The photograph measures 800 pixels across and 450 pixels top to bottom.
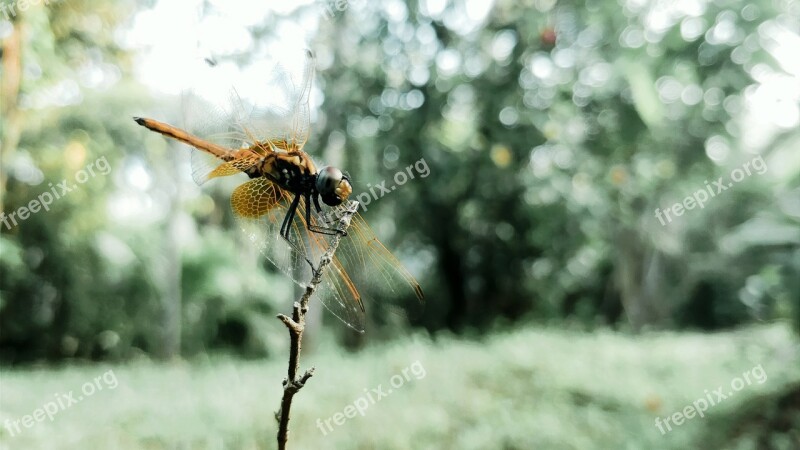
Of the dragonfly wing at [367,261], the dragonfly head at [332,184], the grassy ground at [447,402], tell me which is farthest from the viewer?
Result: the grassy ground at [447,402]

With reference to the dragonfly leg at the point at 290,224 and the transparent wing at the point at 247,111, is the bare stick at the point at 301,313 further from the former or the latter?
the transparent wing at the point at 247,111

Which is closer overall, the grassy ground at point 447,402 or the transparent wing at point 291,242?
the transparent wing at point 291,242

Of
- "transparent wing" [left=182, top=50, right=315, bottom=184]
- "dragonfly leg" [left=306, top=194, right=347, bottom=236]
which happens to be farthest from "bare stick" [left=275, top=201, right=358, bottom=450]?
"transparent wing" [left=182, top=50, right=315, bottom=184]

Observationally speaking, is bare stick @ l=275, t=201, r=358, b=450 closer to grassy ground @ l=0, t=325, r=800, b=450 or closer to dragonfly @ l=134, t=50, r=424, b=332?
dragonfly @ l=134, t=50, r=424, b=332

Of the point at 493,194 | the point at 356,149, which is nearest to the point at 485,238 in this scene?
the point at 493,194

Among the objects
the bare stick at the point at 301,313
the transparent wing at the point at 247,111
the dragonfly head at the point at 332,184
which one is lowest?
the bare stick at the point at 301,313

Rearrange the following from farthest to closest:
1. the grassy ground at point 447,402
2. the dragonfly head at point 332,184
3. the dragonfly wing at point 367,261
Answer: the grassy ground at point 447,402, the dragonfly wing at point 367,261, the dragonfly head at point 332,184

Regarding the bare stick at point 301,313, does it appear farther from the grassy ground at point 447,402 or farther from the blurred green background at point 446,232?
the grassy ground at point 447,402

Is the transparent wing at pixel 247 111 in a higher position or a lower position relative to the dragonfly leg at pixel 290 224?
higher

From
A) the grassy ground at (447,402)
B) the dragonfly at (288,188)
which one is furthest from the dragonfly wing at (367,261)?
the grassy ground at (447,402)
